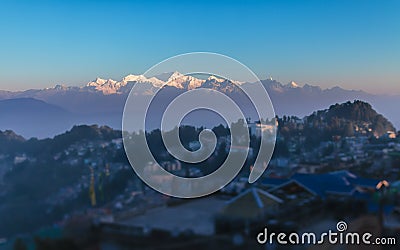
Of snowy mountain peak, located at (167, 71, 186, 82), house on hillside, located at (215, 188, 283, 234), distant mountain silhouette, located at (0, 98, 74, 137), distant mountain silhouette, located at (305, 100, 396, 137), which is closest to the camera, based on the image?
house on hillside, located at (215, 188, 283, 234)

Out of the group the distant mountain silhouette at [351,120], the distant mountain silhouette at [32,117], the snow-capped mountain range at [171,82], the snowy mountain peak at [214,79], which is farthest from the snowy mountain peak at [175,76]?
the distant mountain silhouette at [351,120]

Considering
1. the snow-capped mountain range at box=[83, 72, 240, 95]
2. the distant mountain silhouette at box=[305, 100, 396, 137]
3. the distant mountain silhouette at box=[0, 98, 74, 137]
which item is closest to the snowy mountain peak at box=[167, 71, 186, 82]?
the snow-capped mountain range at box=[83, 72, 240, 95]

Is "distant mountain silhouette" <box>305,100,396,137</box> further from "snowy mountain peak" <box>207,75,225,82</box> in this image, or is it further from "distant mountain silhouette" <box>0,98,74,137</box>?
"distant mountain silhouette" <box>0,98,74,137</box>

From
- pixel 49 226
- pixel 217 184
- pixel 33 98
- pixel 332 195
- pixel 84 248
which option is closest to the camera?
pixel 84 248

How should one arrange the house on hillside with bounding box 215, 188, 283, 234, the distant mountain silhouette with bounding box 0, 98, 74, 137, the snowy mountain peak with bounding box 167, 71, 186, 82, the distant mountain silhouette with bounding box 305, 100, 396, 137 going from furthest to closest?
the distant mountain silhouette with bounding box 305, 100, 396, 137
the distant mountain silhouette with bounding box 0, 98, 74, 137
the snowy mountain peak with bounding box 167, 71, 186, 82
the house on hillside with bounding box 215, 188, 283, 234

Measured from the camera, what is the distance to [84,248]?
11.1 ft

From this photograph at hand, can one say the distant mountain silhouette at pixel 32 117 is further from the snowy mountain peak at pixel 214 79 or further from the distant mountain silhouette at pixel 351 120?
the distant mountain silhouette at pixel 351 120

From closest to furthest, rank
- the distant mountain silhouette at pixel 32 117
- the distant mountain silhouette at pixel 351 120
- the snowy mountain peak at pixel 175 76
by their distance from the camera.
→ the snowy mountain peak at pixel 175 76 < the distant mountain silhouette at pixel 32 117 < the distant mountain silhouette at pixel 351 120

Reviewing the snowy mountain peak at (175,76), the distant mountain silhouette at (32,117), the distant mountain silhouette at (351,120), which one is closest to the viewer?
the snowy mountain peak at (175,76)

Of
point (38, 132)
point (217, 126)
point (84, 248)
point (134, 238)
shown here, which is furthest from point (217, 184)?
point (38, 132)

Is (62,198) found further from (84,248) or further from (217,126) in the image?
(217,126)

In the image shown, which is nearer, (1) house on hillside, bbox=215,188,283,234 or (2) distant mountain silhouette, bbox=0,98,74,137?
(1) house on hillside, bbox=215,188,283,234

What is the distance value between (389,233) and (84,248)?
2.75 m

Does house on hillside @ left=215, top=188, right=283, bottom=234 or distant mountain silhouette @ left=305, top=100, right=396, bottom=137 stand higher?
distant mountain silhouette @ left=305, top=100, right=396, bottom=137
